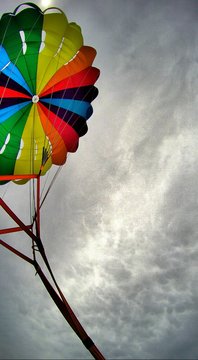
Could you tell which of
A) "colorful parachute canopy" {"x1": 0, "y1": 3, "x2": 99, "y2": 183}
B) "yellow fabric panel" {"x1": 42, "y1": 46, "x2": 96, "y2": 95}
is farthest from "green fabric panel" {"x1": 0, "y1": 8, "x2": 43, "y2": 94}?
"yellow fabric panel" {"x1": 42, "y1": 46, "x2": 96, "y2": 95}

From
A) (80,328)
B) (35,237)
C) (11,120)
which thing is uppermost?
(11,120)

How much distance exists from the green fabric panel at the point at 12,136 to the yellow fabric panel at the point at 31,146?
0.16 meters

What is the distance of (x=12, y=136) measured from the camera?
1067 cm

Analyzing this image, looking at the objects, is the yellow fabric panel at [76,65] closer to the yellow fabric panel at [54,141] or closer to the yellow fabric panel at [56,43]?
the yellow fabric panel at [56,43]

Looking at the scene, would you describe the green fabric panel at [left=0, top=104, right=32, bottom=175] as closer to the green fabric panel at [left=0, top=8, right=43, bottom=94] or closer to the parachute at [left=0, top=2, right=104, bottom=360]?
the parachute at [left=0, top=2, right=104, bottom=360]

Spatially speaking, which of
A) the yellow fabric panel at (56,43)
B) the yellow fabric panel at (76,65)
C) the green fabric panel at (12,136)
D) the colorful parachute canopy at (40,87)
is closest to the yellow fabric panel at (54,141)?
the colorful parachute canopy at (40,87)

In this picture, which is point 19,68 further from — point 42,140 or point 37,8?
point 42,140

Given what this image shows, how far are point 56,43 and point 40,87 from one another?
5.07 feet

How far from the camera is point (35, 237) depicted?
6762 mm

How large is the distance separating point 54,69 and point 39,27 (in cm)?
140

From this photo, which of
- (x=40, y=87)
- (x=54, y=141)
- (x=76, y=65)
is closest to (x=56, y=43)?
(x=76, y=65)

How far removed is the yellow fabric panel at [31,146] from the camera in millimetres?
10875

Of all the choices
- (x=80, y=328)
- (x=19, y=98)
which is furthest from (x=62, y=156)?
(x=80, y=328)

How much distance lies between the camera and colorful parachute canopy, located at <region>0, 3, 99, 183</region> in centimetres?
916
